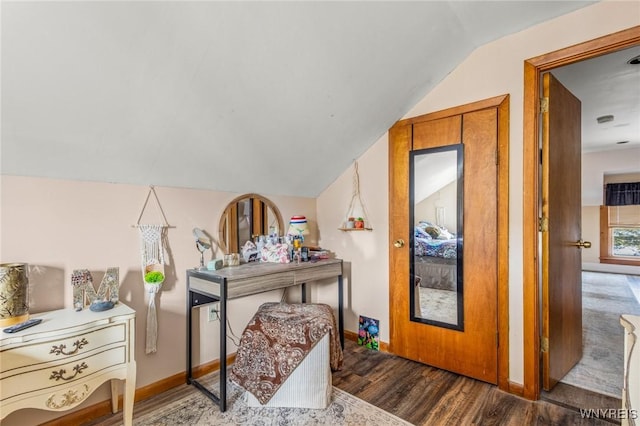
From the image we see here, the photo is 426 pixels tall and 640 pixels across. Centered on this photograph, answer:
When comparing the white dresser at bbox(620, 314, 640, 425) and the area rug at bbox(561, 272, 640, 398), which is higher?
the white dresser at bbox(620, 314, 640, 425)

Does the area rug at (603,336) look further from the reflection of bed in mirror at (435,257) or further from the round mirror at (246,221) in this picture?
the round mirror at (246,221)

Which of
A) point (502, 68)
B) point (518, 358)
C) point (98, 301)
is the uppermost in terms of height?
point (502, 68)

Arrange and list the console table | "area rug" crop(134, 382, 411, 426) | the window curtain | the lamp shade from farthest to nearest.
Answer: the window curtain
the lamp shade
the console table
"area rug" crop(134, 382, 411, 426)

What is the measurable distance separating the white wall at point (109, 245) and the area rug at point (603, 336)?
264 centimetres

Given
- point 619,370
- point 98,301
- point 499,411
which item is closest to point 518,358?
point 499,411

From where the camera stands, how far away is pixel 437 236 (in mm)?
2357

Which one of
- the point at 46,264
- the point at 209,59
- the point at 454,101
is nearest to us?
the point at 209,59

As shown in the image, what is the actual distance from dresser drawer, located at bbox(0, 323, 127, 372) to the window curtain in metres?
7.90

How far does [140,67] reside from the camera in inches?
55.7

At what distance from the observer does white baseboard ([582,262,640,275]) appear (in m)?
5.78

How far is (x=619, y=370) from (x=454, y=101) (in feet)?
7.76

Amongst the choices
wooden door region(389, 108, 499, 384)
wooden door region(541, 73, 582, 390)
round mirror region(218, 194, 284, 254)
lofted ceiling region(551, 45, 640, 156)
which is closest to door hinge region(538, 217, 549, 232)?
wooden door region(541, 73, 582, 390)

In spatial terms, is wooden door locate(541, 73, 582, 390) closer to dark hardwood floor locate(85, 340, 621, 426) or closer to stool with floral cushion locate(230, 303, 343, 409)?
dark hardwood floor locate(85, 340, 621, 426)

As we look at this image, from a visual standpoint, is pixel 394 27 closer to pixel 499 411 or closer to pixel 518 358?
pixel 518 358
